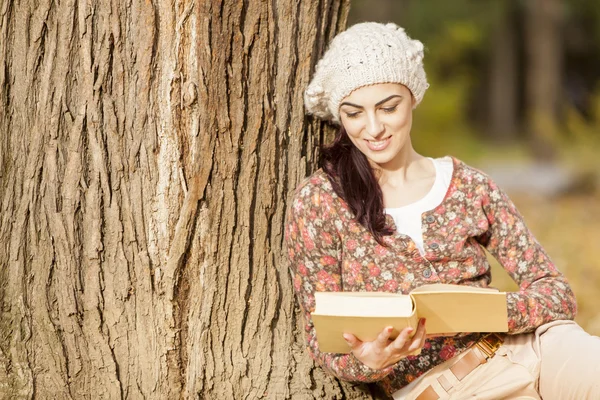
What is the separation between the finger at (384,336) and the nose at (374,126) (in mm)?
716

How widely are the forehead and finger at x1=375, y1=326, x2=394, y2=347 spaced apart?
80 cm

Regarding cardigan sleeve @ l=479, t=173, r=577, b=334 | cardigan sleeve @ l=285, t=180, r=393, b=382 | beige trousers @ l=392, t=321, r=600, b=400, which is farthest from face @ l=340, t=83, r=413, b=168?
beige trousers @ l=392, t=321, r=600, b=400

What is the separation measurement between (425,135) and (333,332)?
9.17 meters

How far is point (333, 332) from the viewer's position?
91.4 inches

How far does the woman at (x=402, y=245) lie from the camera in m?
2.65

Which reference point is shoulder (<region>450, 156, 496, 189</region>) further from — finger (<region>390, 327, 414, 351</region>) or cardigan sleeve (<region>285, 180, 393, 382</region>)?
finger (<region>390, 327, 414, 351</region>)

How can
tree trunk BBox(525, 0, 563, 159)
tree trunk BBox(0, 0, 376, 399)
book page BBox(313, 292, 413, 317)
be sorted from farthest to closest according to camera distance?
tree trunk BBox(525, 0, 563, 159)
tree trunk BBox(0, 0, 376, 399)
book page BBox(313, 292, 413, 317)

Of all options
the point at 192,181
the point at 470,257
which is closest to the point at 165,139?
the point at 192,181

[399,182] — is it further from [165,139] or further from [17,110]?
[17,110]

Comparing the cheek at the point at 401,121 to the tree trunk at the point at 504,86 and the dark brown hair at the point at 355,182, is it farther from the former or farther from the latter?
the tree trunk at the point at 504,86

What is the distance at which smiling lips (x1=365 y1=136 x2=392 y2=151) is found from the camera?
2707 millimetres

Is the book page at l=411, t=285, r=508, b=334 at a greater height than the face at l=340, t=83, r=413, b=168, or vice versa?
the face at l=340, t=83, r=413, b=168

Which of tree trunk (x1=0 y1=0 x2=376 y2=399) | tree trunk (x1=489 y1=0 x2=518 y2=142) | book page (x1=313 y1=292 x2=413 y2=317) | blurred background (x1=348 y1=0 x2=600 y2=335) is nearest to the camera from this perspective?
book page (x1=313 y1=292 x2=413 y2=317)

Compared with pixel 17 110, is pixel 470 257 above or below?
below
